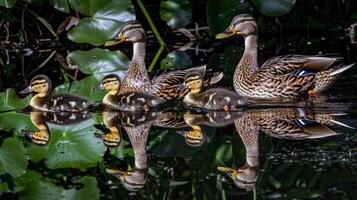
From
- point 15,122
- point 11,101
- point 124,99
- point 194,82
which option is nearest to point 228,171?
point 194,82

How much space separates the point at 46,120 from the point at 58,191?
1.36m

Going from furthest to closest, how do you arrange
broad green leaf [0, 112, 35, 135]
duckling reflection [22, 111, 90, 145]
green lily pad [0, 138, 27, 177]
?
broad green leaf [0, 112, 35, 135]
duckling reflection [22, 111, 90, 145]
green lily pad [0, 138, 27, 177]

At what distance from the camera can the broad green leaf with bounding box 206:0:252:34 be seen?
7.36 meters

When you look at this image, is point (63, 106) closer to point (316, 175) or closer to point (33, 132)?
point (33, 132)

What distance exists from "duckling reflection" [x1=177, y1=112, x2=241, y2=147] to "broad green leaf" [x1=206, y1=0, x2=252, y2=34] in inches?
70.5

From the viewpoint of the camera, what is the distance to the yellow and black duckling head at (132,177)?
4.46 m

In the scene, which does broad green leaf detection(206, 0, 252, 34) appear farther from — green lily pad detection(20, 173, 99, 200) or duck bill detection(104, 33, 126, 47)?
green lily pad detection(20, 173, 99, 200)

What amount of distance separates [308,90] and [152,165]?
1538 mm

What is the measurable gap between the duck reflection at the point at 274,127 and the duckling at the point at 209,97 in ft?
0.37

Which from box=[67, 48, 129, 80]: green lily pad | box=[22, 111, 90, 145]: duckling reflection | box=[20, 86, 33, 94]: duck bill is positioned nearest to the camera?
box=[22, 111, 90, 145]: duckling reflection

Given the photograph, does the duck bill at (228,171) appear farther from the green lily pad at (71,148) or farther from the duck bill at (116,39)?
the duck bill at (116,39)

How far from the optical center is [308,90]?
593 centimetres

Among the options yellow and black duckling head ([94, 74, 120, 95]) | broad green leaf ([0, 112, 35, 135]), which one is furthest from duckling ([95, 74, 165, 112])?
Answer: broad green leaf ([0, 112, 35, 135])

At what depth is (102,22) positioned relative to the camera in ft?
23.4
